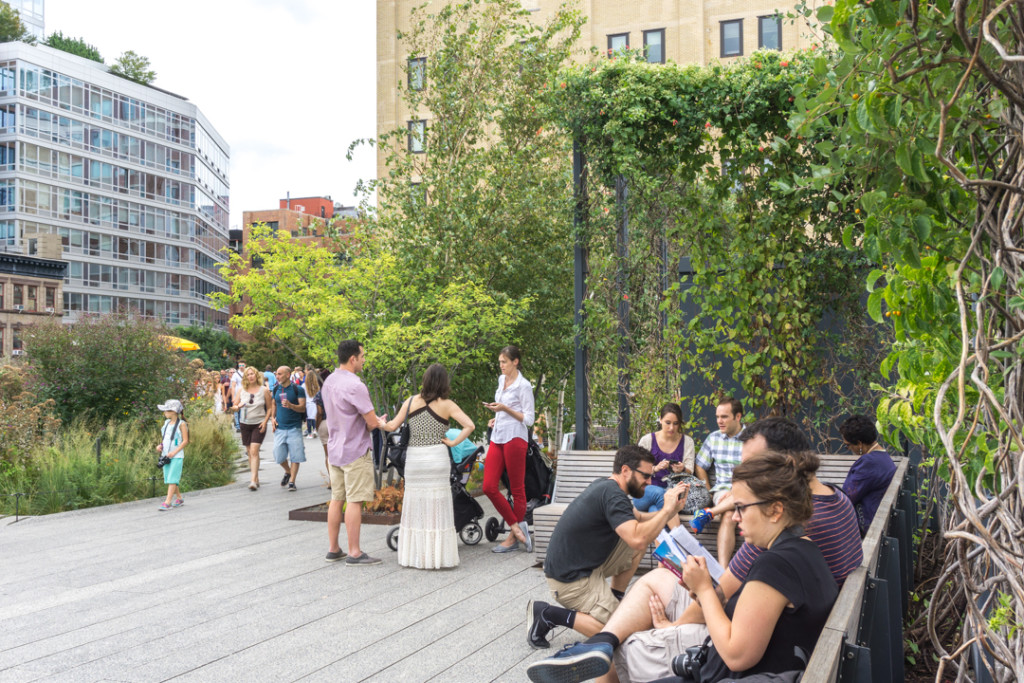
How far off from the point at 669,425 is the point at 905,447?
3.64 meters

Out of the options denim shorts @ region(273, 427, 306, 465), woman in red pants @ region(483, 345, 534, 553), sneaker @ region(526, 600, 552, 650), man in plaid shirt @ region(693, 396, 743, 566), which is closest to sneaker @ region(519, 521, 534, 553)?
woman in red pants @ region(483, 345, 534, 553)

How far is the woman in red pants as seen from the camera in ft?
28.3

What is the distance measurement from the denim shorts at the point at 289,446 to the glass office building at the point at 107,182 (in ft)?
176

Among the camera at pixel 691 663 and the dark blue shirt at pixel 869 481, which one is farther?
the dark blue shirt at pixel 869 481

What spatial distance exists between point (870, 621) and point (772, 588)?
71 cm

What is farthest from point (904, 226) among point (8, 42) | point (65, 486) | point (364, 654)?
point (8, 42)

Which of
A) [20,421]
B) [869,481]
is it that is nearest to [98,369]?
[20,421]

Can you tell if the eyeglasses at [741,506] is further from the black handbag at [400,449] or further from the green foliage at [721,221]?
the green foliage at [721,221]

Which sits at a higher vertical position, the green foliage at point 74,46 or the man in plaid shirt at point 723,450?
the green foliage at point 74,46

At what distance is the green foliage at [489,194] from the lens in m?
13.5

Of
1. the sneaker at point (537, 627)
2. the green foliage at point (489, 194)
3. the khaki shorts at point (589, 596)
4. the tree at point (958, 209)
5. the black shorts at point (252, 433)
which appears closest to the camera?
the tree at point (958, 209)

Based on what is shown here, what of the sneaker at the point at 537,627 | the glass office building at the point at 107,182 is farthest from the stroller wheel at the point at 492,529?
the glass office building at the point at 107,182

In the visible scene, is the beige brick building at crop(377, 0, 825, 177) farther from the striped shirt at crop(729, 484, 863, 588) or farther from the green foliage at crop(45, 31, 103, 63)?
the green foliage at crop(45, 31, 103, 63)

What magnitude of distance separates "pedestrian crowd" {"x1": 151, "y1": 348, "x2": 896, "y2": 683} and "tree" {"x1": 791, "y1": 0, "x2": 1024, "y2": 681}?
→ 568mm
